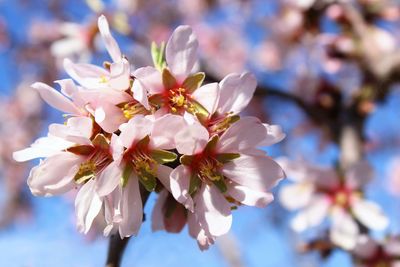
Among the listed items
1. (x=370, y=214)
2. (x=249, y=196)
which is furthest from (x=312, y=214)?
(x=249, y=196)

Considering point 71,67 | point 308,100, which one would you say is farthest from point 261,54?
point 71,67

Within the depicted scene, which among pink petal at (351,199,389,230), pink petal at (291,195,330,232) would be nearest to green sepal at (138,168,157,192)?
pink petal at (291,195,330,232)

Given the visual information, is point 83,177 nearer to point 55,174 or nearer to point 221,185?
point 55,174

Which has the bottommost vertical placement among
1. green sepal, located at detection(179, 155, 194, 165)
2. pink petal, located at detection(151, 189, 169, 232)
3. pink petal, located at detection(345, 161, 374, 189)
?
pink petal, located at detection(345, 161, 374, 189)

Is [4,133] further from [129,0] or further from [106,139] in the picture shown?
[106,139]

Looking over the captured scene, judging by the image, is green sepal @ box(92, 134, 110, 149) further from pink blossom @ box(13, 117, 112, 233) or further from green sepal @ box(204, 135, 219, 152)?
green sepal @ box(204, 135, 219, 152)

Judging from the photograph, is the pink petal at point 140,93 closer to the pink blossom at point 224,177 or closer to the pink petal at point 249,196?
the pink blossom at point 224,177

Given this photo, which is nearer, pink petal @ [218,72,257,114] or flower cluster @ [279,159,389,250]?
pink petal @ [218,72,257,114]
